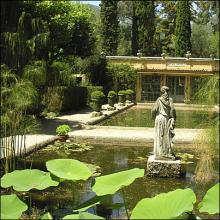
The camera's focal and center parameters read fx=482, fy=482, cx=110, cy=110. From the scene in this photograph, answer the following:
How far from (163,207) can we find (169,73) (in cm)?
3338

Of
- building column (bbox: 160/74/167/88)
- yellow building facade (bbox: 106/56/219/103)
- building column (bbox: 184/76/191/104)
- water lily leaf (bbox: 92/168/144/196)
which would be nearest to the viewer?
water lily leaf (bbox: 92/168/144/196)

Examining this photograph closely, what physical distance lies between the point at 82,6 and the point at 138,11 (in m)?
6.45

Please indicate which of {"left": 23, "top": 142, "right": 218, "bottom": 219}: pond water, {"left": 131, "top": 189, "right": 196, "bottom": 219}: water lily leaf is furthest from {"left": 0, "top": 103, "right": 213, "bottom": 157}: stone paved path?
{"left": 131, "top": 189, "right": 196, "bottom": 219}: water lily leaf

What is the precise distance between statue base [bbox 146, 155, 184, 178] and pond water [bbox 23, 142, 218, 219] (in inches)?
4.8

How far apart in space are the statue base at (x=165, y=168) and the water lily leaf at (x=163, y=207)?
7.52m

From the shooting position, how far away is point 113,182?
2273 millimetres

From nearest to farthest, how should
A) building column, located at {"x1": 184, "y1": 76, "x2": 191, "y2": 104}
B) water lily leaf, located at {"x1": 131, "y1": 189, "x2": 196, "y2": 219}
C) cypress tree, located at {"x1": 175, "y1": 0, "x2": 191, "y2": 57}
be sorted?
water lily leaf, located at {"x1": 131, "y1": 189, "x2": 196, "y2": 219}, building column, located at {"x1": 184, "y1": 76, "x2": 191, "y2": 104}, cypress tree, located at {"x1": 175, "y1": 0, "x2": 191, "y2": 57}

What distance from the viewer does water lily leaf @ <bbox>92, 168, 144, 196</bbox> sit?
212 cm

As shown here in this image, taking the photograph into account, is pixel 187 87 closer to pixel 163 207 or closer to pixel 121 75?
pixel 121 75

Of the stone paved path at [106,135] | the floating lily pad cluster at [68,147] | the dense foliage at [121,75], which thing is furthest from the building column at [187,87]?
the floating lily pad cluster at [68,147]

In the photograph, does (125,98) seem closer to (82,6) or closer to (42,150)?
(82,6)

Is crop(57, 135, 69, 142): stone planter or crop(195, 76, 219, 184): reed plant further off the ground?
crop(195, 76, 219, 184): reed plant

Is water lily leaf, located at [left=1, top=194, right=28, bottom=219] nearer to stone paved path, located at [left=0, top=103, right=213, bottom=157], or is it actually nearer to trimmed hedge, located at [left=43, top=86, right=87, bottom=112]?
stone paved path, located at [left=0, top=103, right=213, bottom=157]

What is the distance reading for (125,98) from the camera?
104 ft
